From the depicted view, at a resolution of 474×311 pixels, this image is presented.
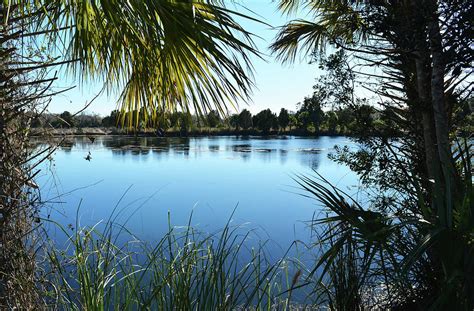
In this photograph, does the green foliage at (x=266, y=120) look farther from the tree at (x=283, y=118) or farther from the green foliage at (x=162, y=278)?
the green foliage at (x=162, y=278)

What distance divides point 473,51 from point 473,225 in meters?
0.85

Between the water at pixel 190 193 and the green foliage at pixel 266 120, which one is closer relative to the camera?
the water at pixel 190 193

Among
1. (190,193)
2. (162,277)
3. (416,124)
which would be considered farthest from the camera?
(190,193)

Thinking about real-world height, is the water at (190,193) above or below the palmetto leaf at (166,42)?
below

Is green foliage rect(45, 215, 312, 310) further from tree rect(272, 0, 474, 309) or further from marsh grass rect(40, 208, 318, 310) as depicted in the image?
tree rect(272, 0, 474, 309)

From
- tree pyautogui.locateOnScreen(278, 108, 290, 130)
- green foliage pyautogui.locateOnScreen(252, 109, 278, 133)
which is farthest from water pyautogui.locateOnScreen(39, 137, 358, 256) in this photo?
tree pyautogui.locateOnScreen(278, 108, 290, 130)

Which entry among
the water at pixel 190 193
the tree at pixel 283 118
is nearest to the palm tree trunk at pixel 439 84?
the water at pixel 190 193

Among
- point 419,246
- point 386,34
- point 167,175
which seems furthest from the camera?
point 167,175

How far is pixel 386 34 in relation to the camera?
2.01 meters

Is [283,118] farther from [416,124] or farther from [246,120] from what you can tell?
[416,124]

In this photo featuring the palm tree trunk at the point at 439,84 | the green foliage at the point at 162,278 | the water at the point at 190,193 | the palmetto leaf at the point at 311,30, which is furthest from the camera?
the water at the point at 190,193

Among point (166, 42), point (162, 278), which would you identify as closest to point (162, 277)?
point (162, 278)

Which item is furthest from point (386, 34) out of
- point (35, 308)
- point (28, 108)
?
point (35, 308)

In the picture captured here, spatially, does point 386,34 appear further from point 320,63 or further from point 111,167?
point 111,167
